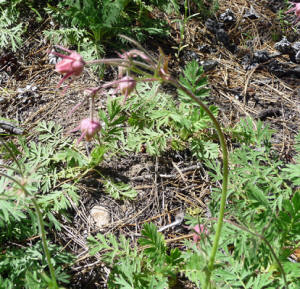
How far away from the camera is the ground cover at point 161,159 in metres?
2.18

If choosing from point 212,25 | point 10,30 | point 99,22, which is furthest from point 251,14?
point 10,30

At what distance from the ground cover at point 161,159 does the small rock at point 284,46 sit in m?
0.01

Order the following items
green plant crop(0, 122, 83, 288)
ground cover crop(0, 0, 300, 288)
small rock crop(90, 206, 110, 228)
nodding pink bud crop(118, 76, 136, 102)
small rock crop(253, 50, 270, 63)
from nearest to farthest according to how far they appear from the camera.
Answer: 1. nodding pink bud crop(118, 76, 136, 102)
2. green plant crop(0, 122, 83, 288)
3. ground cover crop(0, 0, 300, 288)
4. small rock crop(90, 206, 110, 228)
5. small rock crop(253, 50, 270, 63)

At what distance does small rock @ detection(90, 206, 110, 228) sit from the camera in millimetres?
2691

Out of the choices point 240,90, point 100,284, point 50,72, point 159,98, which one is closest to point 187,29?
point 240,90

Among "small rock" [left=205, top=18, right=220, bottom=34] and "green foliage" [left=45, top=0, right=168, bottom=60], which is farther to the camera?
"small rock" [left=205, top=18, right=220, bottom=34]

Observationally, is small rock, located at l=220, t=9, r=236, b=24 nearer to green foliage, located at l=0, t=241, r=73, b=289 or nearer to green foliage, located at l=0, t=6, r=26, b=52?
green foliage, located at l=0, t=6, r=26, b=52

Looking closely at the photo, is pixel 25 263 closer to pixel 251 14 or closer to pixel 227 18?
pixel 227 18

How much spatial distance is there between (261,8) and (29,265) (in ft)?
12.6

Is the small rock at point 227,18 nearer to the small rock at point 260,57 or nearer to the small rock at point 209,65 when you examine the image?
the small rock at point 260,57

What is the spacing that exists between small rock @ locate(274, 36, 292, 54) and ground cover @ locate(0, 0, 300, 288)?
0.01 meters

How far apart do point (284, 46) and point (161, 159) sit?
197 centimetres

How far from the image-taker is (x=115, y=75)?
11.8ft

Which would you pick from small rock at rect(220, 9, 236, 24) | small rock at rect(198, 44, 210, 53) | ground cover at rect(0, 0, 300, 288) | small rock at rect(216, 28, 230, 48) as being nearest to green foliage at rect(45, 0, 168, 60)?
ground cover at rect(0, 0, 300, 288)
